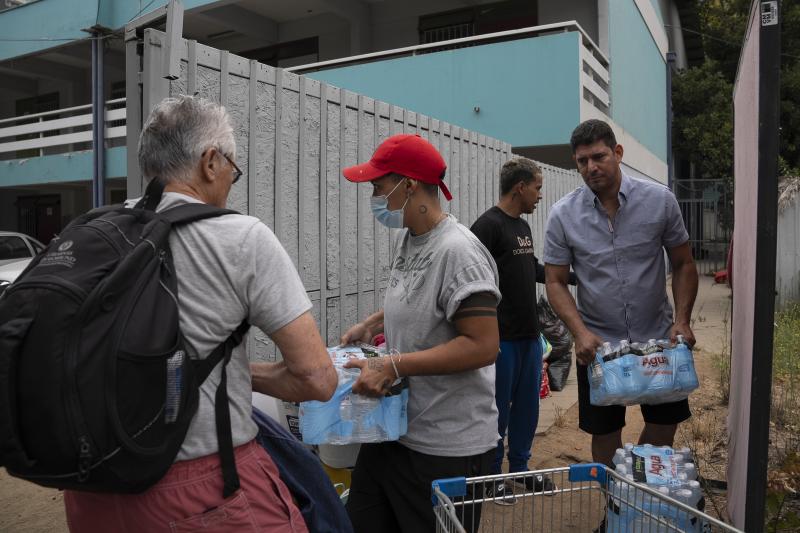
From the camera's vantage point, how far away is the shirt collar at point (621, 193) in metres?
3.28

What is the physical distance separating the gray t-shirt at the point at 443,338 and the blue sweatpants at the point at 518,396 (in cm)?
206

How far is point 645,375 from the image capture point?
116 inches

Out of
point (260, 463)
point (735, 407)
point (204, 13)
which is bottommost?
point (735, 407)

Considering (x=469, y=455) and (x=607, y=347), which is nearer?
(x=469, y=455)

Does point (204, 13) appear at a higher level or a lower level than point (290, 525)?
higher

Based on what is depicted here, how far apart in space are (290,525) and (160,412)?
49cm

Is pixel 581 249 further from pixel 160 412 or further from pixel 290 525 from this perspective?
pixel 160 412

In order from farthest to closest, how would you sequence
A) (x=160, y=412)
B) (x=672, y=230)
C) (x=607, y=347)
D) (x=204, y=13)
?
(x=204, y=13) < (x=672, y=230) < (x=607, y=347) < (x=160, y=412)

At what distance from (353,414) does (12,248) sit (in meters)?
12.3

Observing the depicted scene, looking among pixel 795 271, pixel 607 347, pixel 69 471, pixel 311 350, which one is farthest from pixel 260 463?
pixel 795 271

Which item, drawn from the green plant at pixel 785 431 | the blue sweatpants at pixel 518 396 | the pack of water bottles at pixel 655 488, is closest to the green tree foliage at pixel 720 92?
the green plant at pixel 785 431

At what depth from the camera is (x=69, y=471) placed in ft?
4.24

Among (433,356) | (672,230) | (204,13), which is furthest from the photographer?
(204,13)

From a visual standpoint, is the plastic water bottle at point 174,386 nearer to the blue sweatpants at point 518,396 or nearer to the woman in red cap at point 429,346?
the woman in red cap at point 429,346
